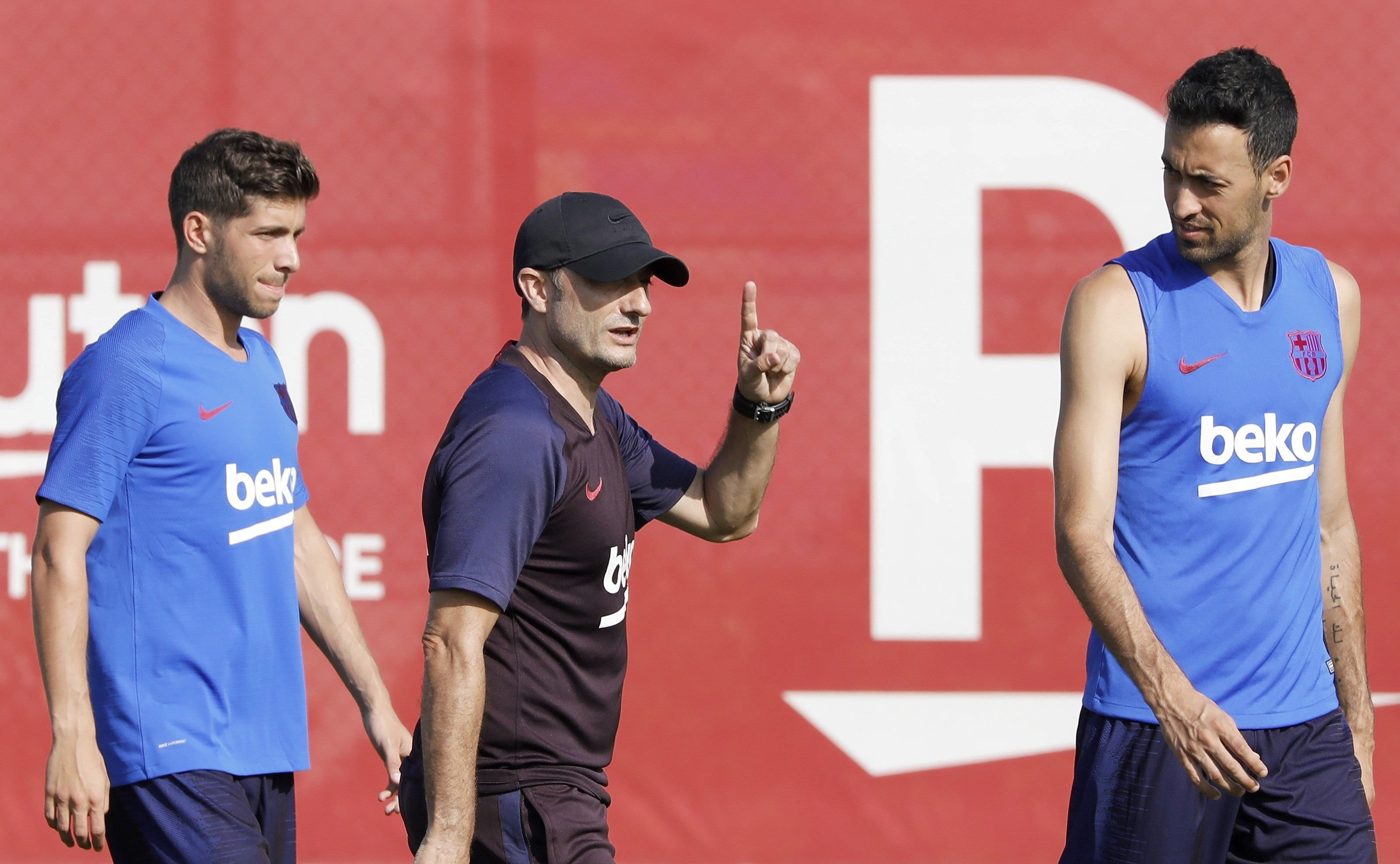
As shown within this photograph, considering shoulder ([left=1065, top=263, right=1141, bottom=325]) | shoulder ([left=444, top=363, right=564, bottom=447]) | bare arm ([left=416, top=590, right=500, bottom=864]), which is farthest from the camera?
shoulder ([left=1065, top=263, right=1141, bottom=325])

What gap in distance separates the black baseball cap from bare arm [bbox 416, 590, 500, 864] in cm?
60

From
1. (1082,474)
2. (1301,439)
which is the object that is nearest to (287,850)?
(1082,474)

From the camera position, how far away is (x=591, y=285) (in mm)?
2520

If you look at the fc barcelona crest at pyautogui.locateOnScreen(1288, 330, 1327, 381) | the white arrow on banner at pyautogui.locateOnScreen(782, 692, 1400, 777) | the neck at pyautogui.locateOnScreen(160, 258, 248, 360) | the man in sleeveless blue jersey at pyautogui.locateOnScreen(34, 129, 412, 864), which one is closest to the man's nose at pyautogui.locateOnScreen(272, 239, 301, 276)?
the man in sleeveless blue jersey at pyautogui.locateOnScreen(34, 129, 412, 864)

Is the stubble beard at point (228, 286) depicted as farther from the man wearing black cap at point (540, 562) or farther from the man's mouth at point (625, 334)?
the man's mouth at point (625, 334)

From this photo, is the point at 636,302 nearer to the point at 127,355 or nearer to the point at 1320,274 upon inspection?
the point at 127,355

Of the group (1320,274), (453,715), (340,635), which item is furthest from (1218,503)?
(340,635)

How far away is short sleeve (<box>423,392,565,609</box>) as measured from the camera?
2.21 metres

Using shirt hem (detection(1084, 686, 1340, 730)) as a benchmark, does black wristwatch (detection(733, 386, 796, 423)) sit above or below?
above

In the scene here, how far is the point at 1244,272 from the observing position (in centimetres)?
269

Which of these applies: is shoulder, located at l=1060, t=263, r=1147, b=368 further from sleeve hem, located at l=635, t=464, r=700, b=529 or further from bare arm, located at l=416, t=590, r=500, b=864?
bare arm, located at l=416, t=590, r=500, b=864

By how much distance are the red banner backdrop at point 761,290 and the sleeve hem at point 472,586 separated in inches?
94.2

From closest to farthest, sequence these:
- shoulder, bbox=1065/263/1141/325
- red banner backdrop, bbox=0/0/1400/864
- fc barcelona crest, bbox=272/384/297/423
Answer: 1. shoulder, bbox=1065/263/1141/325
2. fc barcelona crest, bbox=272/384/297/423
3. red banner backdrop, bbox=0/0/1400/864

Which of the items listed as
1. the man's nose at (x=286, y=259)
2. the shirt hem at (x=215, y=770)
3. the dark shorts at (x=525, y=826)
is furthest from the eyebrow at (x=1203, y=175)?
the shirt hem at (x=215, y=770)
